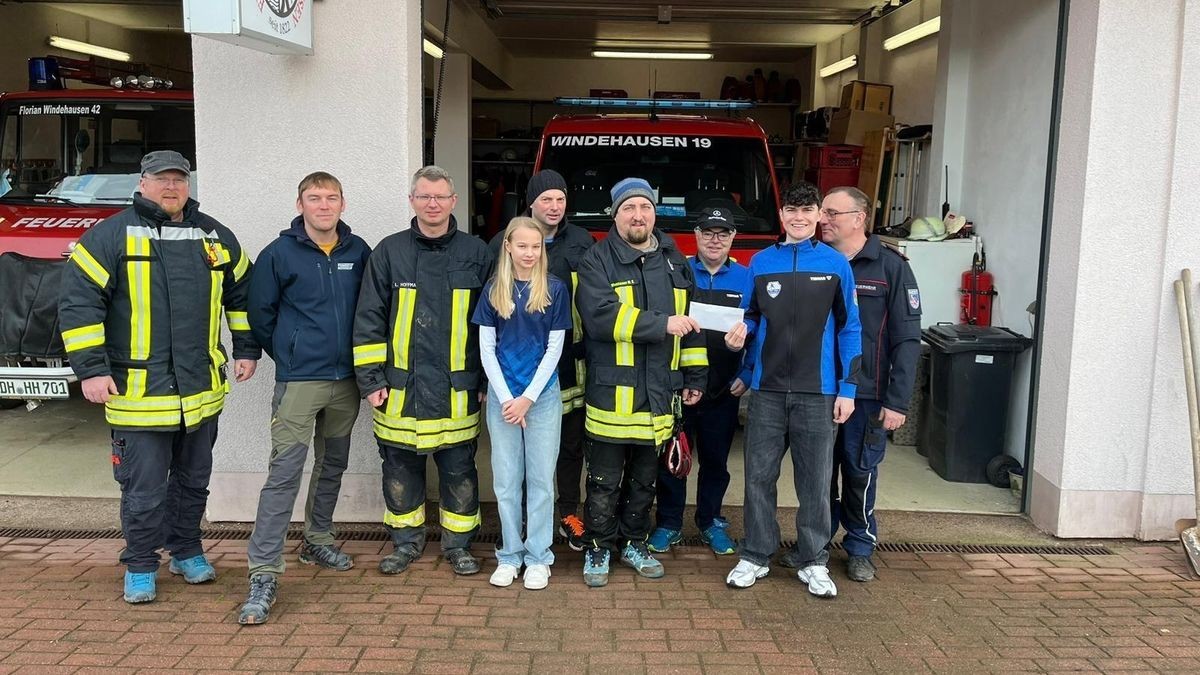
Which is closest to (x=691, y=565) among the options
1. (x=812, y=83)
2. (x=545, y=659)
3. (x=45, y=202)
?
(x=545, y=659)

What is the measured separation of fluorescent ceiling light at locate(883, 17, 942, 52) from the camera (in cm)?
1014

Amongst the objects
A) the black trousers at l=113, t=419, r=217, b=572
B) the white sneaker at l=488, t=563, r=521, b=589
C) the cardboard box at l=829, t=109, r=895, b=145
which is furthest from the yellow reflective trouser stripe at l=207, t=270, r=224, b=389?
the cardboard box at l=829, t=109, r=895, b=145

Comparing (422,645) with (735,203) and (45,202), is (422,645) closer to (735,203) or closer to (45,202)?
(735,203)

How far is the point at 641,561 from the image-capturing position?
15.6ft

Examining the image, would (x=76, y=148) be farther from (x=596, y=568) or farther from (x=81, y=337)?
(x=596, y=568)

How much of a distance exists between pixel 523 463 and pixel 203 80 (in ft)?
8.72

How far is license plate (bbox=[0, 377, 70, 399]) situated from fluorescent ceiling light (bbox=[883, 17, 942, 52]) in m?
8.38

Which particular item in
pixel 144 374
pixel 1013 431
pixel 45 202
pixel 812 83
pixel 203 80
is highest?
pixel 812 83

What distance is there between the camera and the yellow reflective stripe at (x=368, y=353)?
443 cm

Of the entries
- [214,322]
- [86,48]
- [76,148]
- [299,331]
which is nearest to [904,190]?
[299,331]

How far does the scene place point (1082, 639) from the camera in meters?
4.16

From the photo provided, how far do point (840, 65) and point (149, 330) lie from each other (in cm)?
1160

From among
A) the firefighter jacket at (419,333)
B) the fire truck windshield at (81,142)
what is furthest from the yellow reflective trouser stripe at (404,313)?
the fire truck windshield at (81,142)

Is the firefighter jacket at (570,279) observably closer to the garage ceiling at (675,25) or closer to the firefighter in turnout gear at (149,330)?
the firefighter in turnout gear at (149,330)
